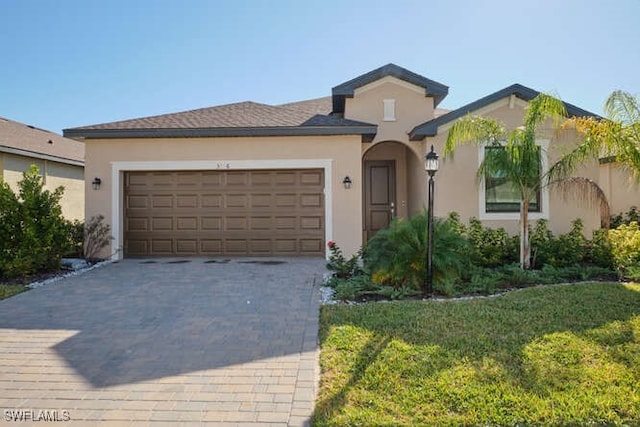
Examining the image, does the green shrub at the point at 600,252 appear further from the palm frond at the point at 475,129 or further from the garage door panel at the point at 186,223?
the garage door panel at the point at 186,223

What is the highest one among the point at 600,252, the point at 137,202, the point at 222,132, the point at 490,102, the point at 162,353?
the point at 490,102

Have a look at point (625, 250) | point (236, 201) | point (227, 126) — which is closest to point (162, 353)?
point (236, 201)

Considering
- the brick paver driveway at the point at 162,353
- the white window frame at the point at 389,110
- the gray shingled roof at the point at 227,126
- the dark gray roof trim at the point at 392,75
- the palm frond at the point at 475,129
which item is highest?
the dark gray roof trim at the point at 392,75

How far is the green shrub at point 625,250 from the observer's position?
7.61 meters

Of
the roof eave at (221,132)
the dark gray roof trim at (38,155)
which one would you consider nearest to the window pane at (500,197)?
the roof eave at (221,132)

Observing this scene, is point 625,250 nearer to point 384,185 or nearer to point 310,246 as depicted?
point 384,185

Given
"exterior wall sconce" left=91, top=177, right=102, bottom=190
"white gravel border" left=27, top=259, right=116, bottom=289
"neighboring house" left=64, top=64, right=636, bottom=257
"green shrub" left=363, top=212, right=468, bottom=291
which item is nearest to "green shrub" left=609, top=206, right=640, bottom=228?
"neighboring house" left=64, top=64, right=636, bottom=257

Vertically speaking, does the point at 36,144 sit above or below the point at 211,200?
above

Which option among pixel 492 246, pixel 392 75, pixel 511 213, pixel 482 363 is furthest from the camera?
pixel 392 75

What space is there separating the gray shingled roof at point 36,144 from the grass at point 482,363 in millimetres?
12135

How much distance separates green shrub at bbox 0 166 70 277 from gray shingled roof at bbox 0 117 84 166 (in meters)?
4.93

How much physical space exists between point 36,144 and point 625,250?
A: 689 inches

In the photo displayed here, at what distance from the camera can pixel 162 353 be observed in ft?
13.3

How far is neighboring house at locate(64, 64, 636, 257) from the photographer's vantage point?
9.71 m
